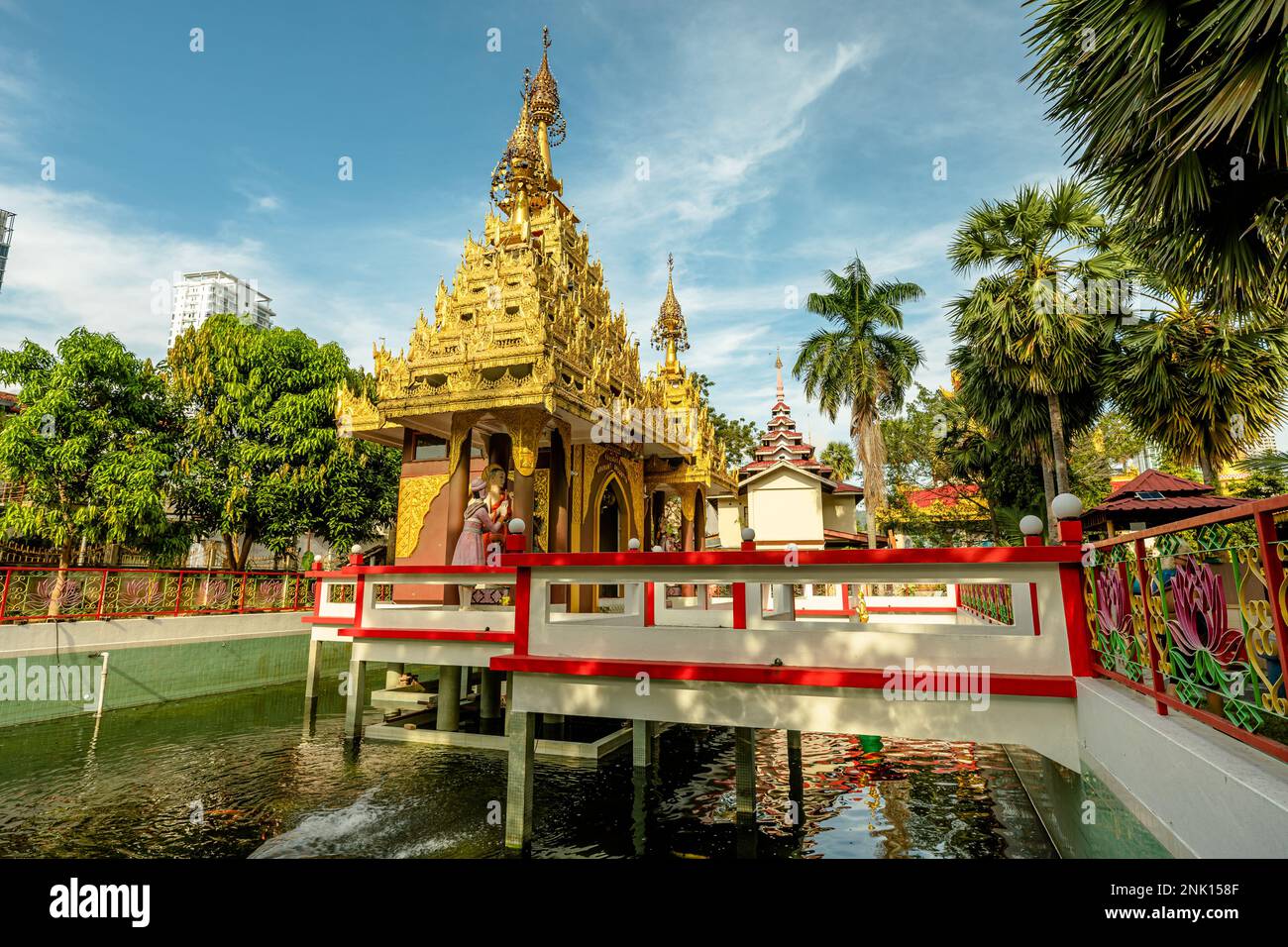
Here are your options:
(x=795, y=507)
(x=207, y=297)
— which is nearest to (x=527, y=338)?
(x=795, y=507)

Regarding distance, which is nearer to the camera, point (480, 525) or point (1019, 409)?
point (480, 525)

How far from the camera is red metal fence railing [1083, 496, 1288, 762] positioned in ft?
9.16

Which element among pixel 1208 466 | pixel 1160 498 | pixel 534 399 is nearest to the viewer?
pixel 534 399

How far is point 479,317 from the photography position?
14172 mm

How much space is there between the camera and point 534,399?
41.3 feet

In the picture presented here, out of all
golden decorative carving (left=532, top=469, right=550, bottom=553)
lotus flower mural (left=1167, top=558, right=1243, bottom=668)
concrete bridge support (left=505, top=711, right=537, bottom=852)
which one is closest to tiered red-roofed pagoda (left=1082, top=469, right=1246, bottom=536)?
golden decorative carving (left=532, top=469, right=550, bottom=553)

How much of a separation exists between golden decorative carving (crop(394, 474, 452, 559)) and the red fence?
760 centimetres

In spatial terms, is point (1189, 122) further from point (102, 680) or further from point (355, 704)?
point (102, 680)

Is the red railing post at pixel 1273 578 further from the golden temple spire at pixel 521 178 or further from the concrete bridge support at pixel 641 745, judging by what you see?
the golden temple spire at pixel 521 178

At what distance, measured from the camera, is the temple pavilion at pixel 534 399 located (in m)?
13.2

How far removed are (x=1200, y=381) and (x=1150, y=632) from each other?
51.1ft

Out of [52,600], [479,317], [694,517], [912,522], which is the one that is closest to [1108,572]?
[479,317]

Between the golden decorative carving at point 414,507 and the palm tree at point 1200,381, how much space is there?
55.1 ft
